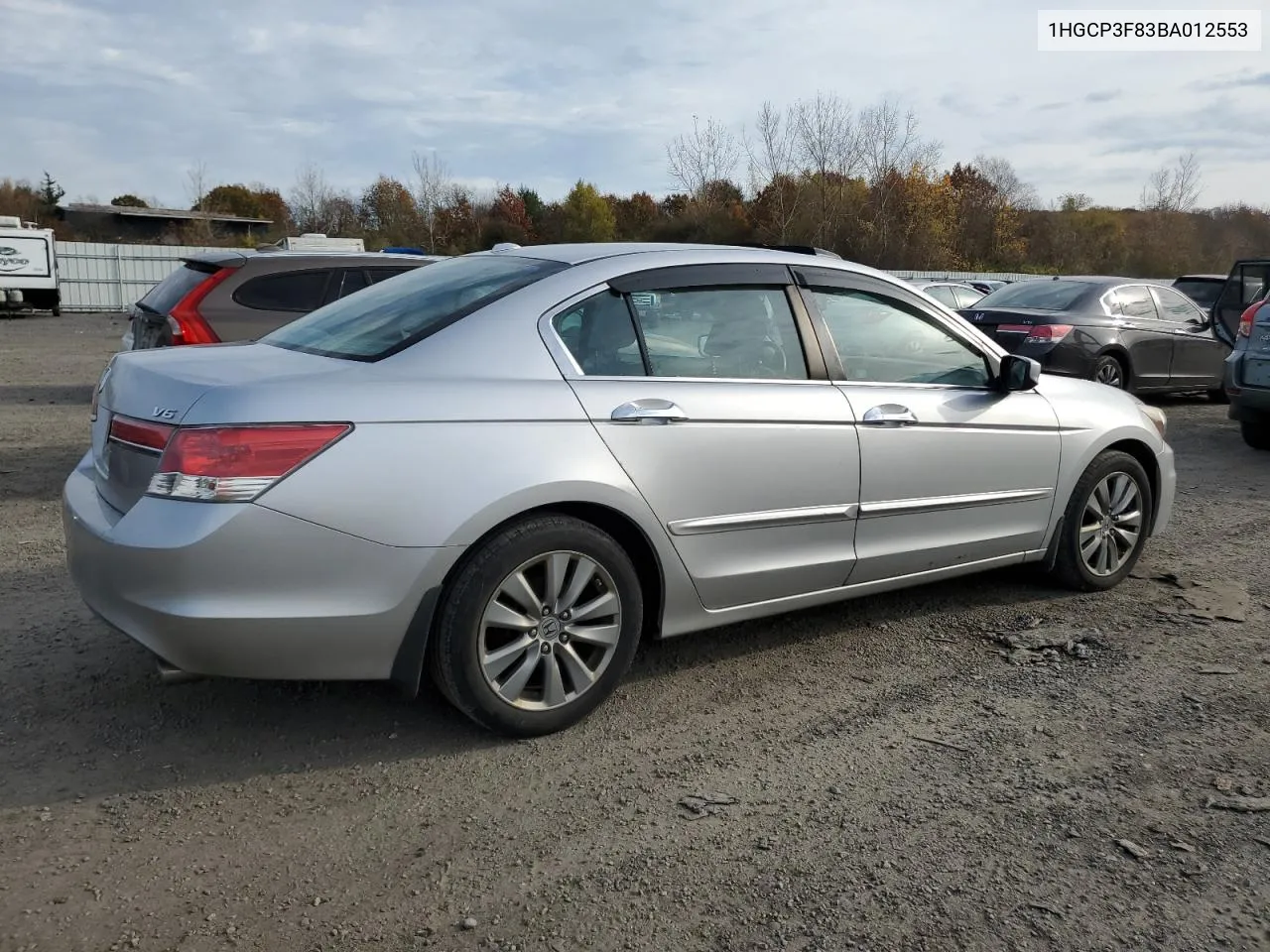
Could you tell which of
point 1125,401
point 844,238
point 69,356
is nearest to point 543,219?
point 844,238

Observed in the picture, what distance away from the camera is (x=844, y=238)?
140 ft

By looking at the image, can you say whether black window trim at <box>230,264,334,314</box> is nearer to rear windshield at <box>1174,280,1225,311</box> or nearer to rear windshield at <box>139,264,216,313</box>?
rear windshield at <box>139,264,216,313</box>

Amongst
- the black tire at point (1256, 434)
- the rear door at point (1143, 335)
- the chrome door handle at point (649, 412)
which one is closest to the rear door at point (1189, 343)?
the rear door at point (1143, 335)

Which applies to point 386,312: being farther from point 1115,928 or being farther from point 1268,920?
point 1268,920

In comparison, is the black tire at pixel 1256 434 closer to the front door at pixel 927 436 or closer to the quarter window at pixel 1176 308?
the quarter window at pixel 1176 308

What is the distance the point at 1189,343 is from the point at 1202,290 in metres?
4.94

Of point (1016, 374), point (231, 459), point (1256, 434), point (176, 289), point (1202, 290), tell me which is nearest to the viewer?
point (231, 459)

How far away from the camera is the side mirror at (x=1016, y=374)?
15.5 feet

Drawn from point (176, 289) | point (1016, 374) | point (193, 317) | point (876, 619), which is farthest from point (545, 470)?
point (176, 289)

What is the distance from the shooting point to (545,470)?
3.43 meters

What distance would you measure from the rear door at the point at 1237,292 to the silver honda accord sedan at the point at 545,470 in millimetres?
8892

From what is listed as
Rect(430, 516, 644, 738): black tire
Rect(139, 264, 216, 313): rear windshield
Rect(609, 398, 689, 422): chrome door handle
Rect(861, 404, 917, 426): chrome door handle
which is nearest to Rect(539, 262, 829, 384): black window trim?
Rect(609, 398, 689, 422): chrome door handle

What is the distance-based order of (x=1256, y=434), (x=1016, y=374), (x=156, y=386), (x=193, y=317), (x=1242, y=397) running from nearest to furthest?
(x=156, y=386)
(x=1016, y=374)
(x=193, y=317)
(x=1242, y=397)
(x=1256, y=434)

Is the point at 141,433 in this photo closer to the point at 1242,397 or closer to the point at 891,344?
the point at 891,344
